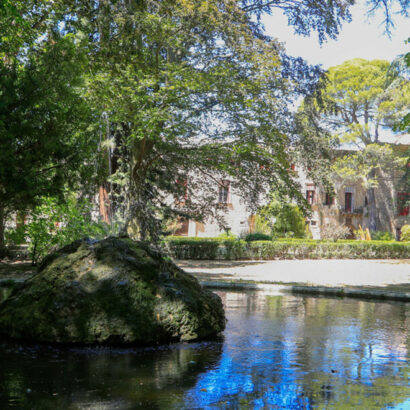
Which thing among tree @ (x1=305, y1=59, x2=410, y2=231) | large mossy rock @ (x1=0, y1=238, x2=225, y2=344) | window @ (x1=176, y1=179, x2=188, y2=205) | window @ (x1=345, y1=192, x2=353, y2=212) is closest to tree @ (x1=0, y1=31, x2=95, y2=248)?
large mossy rock @ (x1=0, y1=238, x2=225, y2=344)

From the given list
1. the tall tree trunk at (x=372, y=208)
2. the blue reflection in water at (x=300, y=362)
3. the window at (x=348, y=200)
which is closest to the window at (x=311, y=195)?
the window at (x=348, y=200)

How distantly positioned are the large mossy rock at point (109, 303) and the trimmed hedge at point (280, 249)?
47.3 feet

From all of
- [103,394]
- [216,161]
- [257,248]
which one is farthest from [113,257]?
[257,248]

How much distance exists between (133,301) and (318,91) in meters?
13.4

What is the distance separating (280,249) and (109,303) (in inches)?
768

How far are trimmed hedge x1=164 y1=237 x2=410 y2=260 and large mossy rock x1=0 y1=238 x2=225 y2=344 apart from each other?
14429mm

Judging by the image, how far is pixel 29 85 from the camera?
25.5ft

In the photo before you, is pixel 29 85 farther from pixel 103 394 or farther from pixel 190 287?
pixel 103 394

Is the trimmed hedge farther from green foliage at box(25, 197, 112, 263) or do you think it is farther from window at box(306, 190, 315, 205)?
window at box(306, 190, 315, 205)

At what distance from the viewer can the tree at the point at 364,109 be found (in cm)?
4119

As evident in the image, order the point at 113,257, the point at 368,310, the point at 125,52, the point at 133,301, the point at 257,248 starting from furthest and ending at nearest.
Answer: the point at 257,248, the point at 125,52, the point at 368,310, the point at 113,257, the point at 133,301

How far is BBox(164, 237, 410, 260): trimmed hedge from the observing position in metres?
22.1

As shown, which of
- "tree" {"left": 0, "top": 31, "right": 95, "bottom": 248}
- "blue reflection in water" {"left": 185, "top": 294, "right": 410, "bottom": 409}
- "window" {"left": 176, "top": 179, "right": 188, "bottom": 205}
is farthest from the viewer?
"window" {"left": 176, "top": 179, "right": 188, "bottom": 205}

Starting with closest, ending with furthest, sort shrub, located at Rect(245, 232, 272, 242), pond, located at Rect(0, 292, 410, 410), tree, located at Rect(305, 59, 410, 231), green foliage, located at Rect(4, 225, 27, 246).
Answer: pond, located at Rect(0, 292, 410, 410) < green foliage, located at Rect(4, 225, 27, 246) < shrub, located at Rect(245, 232, 272, 242) < tree, located at Rect(305, 59, 410, 231)
